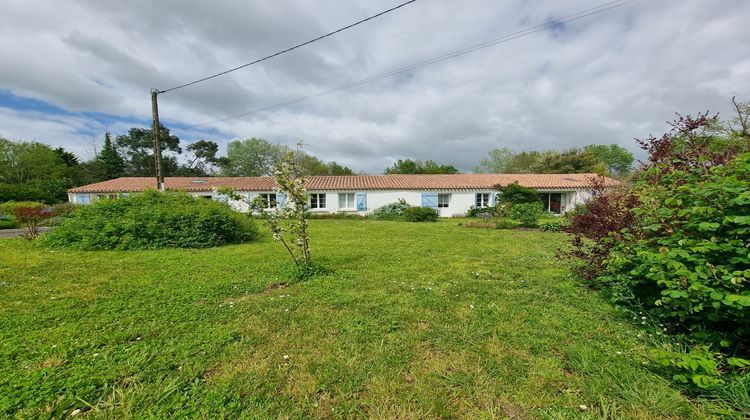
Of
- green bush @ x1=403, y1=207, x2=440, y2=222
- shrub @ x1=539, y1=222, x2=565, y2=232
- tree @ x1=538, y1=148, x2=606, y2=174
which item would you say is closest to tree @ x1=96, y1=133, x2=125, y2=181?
green bush @ x1=403, y1=207, x2=440, y2=222

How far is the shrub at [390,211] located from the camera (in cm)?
2095

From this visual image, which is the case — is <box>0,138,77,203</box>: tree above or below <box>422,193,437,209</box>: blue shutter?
above

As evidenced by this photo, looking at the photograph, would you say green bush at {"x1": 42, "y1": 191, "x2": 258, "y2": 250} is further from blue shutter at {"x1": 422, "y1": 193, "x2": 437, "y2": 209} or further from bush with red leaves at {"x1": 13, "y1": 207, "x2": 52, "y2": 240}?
blue shutter at {"x1": 422, "y1": 193, "x2": 437, "y2": 209}

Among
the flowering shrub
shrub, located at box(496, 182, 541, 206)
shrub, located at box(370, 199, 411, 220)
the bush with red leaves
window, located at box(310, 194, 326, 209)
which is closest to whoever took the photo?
the flowering shrub

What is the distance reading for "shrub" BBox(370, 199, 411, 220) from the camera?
20953mm

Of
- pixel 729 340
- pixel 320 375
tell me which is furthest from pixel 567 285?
pixel 320 375

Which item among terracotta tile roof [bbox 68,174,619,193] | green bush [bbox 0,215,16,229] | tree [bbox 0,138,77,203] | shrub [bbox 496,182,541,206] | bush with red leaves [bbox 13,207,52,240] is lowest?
green bush [bbox 0,215,16,229]

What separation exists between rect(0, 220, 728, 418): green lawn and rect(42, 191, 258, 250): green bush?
3024mm

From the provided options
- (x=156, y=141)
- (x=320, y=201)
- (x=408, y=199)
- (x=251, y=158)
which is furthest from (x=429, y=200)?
(x=251, y=158)

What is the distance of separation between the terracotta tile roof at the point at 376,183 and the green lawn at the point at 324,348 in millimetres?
→ 18467

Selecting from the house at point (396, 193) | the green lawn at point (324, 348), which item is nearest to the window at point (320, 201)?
the house at point (396, 193)

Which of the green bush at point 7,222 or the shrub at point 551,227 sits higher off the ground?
the green bush at point 7,222

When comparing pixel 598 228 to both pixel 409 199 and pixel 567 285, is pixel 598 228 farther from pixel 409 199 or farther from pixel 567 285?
pixel 409 199

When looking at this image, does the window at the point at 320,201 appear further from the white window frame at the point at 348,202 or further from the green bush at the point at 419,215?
the green bush at the point at 419,215
